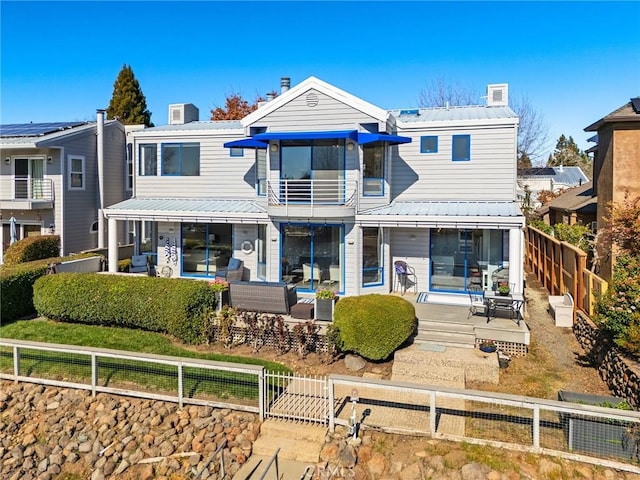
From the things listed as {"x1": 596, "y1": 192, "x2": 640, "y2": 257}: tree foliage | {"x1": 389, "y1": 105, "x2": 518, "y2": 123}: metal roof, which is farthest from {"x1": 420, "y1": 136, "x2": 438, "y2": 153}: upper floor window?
{"x1": 596, "y1": 192, "x2": 640, "y2": 257}: tree foliage

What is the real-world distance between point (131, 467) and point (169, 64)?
3483 cm

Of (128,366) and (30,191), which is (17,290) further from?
(30,191)

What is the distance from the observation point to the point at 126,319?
1376cm

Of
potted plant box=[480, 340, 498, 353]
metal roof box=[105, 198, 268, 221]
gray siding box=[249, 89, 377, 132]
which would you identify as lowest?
potted plant box=[480, 340, 498, 353]

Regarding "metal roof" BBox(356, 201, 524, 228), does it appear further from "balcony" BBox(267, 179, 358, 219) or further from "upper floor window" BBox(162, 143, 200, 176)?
"upper floor window" BBox(162, 143, 200, 176)

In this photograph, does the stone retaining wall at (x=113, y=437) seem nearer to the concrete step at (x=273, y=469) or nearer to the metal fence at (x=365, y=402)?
the concrete step at (x=273, y=469)

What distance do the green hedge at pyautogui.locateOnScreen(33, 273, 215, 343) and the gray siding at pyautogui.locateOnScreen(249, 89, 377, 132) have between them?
6539 mm

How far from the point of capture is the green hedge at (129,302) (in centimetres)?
1314

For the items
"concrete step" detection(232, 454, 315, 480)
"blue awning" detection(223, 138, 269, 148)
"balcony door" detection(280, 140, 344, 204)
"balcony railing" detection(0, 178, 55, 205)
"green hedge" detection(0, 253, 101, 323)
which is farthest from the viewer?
"balcony railing" detection(0, 178, 55, 205)

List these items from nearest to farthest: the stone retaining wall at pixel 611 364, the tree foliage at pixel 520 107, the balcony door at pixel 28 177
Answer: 1. the stone retaining wall at pixel 611 364
2. the balcony door at pixel 28 177
3. the tree foliage at pixel 520 107

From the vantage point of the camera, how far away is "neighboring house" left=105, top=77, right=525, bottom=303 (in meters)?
15.8

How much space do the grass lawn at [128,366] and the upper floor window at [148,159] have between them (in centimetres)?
844

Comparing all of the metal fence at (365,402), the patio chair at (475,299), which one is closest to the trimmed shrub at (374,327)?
the metal fence at (365,402)

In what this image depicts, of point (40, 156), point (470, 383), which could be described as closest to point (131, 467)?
point (470, 383)
